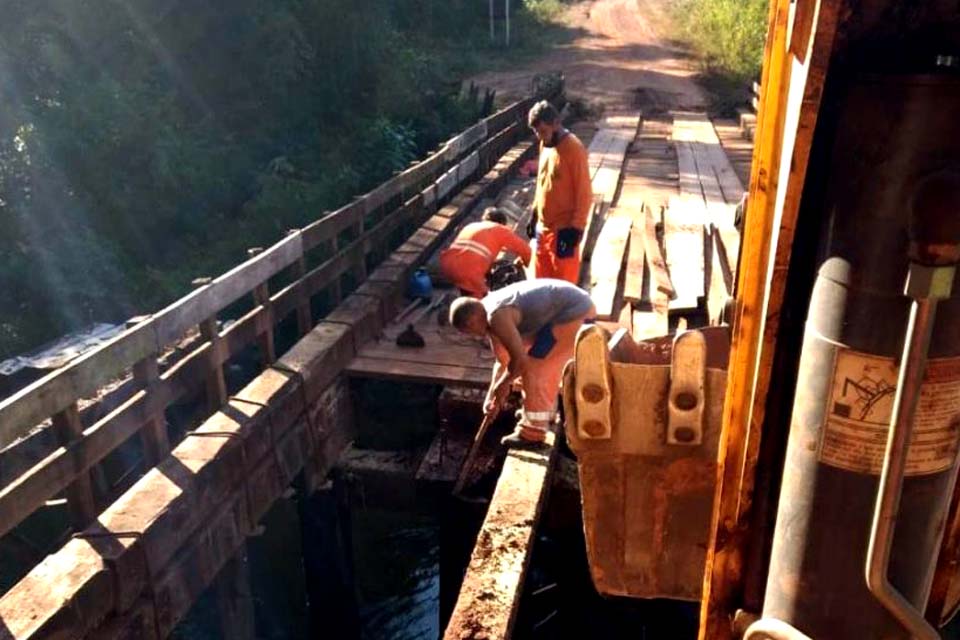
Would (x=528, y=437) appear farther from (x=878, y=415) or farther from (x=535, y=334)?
(x=878, y=415)

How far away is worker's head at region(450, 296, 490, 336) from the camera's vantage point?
5215 mm

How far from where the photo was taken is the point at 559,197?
6.99m

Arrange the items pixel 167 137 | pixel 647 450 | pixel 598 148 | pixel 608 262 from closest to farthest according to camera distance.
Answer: pixel 647 450 → pixel 608 262 → pixel 167 137 → pixel 598 148

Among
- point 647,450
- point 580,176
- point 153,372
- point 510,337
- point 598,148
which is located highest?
point 647,450

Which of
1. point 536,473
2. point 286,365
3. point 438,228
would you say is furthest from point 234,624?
point 438,228

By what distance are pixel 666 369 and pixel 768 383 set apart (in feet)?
1.15

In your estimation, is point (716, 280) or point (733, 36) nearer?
point (716, 280)

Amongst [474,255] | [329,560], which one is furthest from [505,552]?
[329,560]

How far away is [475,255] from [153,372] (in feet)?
9.93

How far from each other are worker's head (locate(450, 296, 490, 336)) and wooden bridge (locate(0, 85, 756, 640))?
868 mm

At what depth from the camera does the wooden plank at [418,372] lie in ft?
22.4

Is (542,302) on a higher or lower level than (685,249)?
higher

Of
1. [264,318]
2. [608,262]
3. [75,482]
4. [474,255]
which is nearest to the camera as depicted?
[75,482]

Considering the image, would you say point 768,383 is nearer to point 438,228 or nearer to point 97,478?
point 97,478
